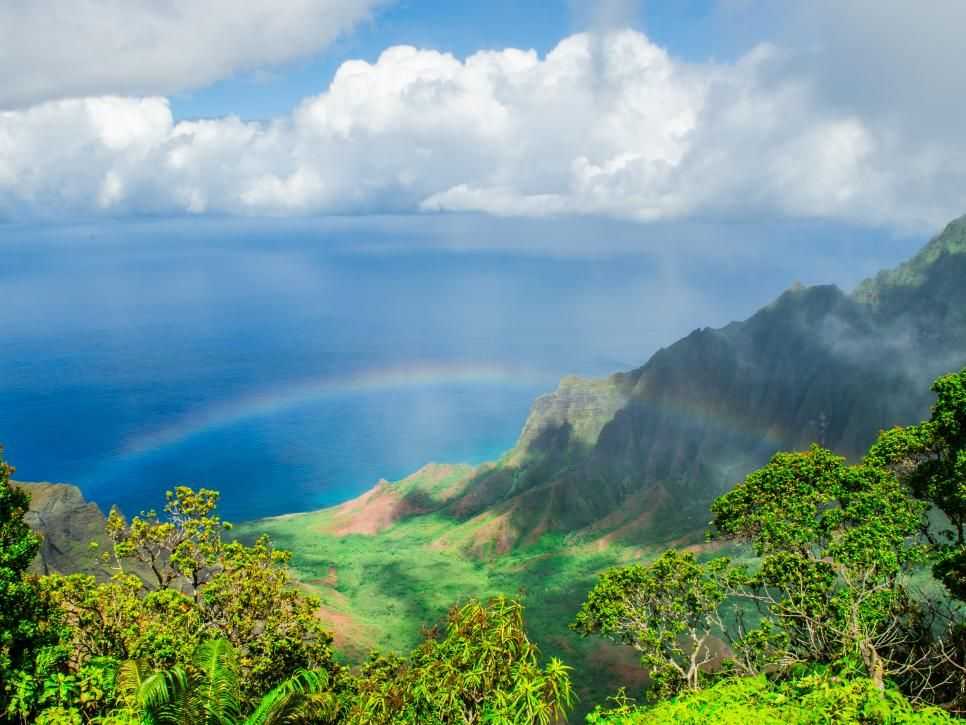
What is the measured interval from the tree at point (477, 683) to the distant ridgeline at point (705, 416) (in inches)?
3859

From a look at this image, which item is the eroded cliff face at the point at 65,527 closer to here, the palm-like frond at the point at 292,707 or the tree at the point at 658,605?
the tree at the point at 658,605

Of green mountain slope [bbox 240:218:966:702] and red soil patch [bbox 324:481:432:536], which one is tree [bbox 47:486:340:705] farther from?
red soil patch [bbox 324:481:432:536]

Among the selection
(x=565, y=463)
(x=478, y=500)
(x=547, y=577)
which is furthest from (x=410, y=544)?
(x=565, y=463)

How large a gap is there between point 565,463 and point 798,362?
196ft

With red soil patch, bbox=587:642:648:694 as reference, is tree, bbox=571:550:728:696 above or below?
above

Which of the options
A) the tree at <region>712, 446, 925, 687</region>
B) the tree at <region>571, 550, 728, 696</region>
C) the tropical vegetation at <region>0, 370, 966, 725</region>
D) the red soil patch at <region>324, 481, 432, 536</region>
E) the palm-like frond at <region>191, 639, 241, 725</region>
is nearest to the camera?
the palm-like frond at <region>191, 639, 241, 725</region>

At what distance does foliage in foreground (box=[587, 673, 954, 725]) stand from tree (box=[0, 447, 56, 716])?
1502cm

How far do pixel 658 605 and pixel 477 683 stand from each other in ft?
49.9

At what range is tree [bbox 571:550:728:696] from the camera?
27641mm

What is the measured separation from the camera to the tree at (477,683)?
1475 centimetres

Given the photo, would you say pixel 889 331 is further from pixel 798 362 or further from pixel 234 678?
pixel 234 678

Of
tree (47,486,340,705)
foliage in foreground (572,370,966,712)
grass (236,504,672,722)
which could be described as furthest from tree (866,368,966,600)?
grass (236,504,672,722)

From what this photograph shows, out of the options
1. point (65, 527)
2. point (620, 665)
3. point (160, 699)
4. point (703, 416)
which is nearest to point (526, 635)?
point (160, 699)

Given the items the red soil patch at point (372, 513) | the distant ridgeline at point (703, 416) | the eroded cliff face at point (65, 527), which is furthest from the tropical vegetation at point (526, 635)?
the red soil patch at point (372, 513)
